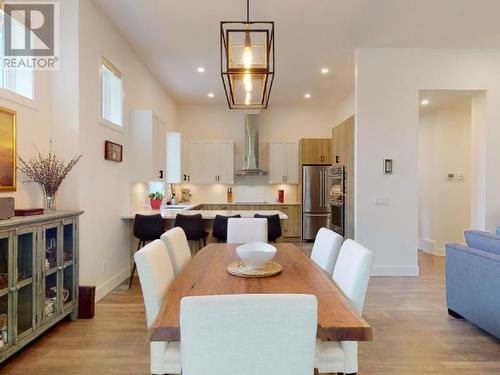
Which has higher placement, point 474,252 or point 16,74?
point 16,74

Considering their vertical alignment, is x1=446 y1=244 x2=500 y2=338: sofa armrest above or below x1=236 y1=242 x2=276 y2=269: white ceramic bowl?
below

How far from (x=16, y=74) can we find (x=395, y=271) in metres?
5.06

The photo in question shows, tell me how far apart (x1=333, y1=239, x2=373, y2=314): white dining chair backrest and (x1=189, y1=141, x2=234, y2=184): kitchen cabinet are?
6043mm

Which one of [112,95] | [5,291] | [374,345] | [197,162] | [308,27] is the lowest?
[374,345]

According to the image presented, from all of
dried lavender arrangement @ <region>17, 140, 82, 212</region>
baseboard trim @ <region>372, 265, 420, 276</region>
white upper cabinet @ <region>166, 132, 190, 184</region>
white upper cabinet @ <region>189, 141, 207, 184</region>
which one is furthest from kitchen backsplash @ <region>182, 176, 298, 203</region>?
dried lavender arrangement @ <region>17, 140, 82, 212</region>

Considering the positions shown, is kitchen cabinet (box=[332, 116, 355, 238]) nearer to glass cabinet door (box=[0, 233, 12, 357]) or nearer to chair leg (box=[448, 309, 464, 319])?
chair leg (box=[448, 309, 464, 319])

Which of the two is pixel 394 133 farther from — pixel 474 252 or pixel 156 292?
pixel 156 292

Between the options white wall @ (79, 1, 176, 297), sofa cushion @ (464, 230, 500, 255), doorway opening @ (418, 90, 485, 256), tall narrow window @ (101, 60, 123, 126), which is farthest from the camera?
Result: doorway opening @ (418, 90, 485, 256)

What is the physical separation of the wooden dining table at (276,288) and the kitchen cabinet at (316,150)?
5.13 meters

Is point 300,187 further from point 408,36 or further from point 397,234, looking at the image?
point 408,36

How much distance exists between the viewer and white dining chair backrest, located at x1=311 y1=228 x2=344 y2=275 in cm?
239

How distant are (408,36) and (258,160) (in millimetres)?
4106

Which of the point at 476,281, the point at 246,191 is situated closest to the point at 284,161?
the point at 246,191

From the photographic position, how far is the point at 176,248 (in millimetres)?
2424
